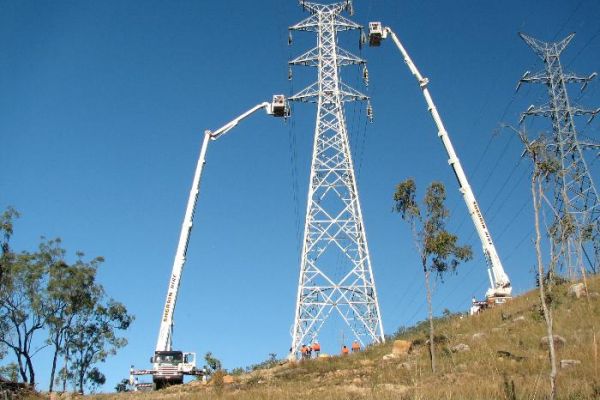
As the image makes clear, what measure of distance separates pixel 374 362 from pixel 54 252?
22.3 meters

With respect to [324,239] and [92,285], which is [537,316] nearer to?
[324,239]

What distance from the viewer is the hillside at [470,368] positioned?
13477mm

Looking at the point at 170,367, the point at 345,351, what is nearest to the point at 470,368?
the point at 345,351

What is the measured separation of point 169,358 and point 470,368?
1601 centimetres

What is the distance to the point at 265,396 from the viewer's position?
15312mm

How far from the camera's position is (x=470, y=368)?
18875 millimetres

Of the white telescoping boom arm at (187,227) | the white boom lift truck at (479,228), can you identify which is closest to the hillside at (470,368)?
the white boom lift truck at (479,228)

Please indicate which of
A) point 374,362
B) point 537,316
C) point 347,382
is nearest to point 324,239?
point 374,362

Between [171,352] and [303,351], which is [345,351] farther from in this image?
[171,352]

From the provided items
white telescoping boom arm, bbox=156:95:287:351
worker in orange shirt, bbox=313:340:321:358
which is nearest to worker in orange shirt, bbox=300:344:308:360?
worker in orange shirt, bbox=313:340:321:358

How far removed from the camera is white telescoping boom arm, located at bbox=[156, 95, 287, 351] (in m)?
31.0

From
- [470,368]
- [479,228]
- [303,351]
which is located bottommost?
[470,368]

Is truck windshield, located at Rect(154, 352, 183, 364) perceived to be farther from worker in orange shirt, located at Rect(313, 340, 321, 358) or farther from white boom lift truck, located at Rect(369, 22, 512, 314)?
white boom lift truck, located at Rect(369, 22, 512, 314)

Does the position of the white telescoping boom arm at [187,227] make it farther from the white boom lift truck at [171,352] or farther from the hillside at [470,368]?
the hillside at [470,368]
